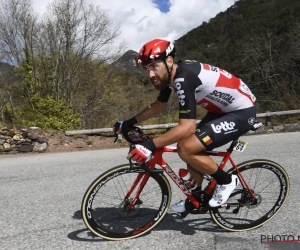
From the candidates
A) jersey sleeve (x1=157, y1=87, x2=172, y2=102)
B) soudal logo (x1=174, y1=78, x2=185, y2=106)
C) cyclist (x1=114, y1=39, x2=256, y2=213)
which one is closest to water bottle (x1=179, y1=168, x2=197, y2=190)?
cyclist (x1=114, y1=39, x2=256, y2=213)

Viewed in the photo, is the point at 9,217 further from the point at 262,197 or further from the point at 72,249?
the point at 262,197

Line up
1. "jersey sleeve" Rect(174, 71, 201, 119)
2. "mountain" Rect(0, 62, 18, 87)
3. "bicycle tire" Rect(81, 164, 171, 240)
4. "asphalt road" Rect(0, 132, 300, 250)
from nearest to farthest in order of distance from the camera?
"jersey sleeve" Rect(174, 71, 201, 119) → "bicycle tire" Rect(81, 164, 171, 240) → "asphalt road" Rect(0, 132, 300, 250) → "mountain" Rect(0, 62, 18, 87)

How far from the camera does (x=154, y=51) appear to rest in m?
2.54

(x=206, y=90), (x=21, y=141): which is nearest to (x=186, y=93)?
(x=206, y=90)

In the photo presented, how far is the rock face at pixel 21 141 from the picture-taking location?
28.7 ft

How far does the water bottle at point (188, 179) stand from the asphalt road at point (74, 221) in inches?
18.2

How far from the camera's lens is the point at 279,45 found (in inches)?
1072

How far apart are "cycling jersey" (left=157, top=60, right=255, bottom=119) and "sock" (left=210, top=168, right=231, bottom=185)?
1.82 feet

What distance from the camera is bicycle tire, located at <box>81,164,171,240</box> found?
277 cm

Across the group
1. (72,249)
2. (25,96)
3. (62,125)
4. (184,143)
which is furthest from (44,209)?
(25,96)

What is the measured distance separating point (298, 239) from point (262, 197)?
0.57m

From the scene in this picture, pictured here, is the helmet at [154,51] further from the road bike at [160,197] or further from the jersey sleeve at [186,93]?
the road bike at [160,197]

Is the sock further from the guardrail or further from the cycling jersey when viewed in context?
the guardrail

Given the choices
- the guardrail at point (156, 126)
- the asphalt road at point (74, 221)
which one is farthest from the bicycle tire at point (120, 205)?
the guardrail at point (156, 126)
